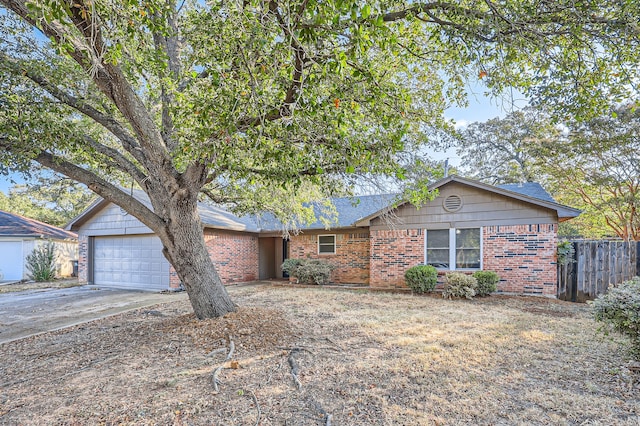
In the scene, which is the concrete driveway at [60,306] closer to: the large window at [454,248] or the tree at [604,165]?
the large window at [454,248]

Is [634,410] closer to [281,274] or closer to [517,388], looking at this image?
[517,388]

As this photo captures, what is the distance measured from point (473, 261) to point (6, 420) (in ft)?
35.1

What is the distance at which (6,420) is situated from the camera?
3086mm

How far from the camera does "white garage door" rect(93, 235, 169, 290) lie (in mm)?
12367

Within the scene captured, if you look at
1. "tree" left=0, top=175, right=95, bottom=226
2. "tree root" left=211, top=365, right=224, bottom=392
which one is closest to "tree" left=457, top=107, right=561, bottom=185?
"tree root" left=211, top=365, right=224, bottom=392

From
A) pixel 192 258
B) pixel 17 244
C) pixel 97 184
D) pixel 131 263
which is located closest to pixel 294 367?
pixel 192 258

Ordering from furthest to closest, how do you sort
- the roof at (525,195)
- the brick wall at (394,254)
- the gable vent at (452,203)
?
the brick wall at (394,254)
the gable vent at (452,203)
the roof at (525,195)

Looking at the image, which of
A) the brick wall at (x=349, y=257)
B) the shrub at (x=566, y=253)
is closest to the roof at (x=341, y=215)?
the brick wall at (x=349, y=257)

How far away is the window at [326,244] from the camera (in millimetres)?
13305

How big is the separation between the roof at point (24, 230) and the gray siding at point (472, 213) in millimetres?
16441

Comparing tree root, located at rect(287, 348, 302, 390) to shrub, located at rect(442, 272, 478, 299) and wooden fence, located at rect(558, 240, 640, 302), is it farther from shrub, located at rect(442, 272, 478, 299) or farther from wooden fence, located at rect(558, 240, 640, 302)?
wooden fence, located at rect(558, 240, 640, 302)

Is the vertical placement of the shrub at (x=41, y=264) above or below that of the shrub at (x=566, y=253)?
below

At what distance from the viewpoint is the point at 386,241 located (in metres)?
11.6

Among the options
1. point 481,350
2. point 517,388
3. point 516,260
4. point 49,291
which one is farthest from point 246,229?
point 517,388
